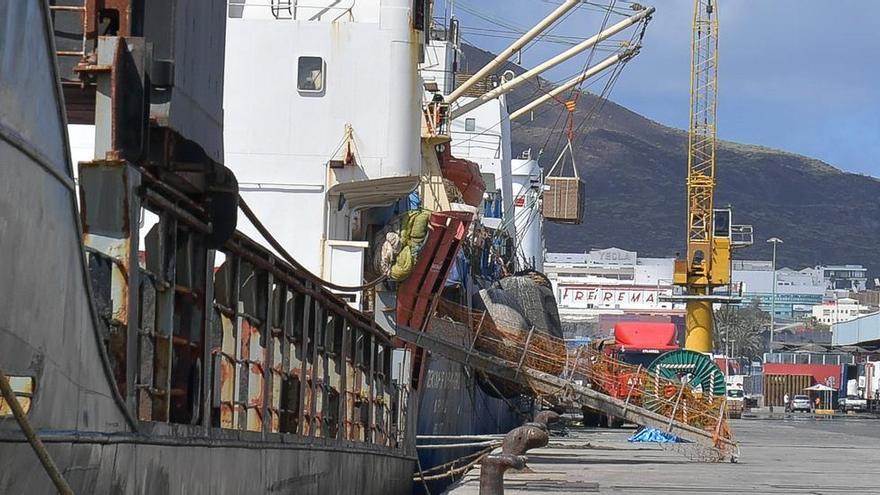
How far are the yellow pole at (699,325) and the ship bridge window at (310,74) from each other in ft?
154

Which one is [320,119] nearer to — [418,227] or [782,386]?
[418,227]

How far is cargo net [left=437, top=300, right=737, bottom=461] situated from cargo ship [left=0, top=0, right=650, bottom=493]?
19.5ft

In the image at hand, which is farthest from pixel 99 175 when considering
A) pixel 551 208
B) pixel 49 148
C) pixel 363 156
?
pixel 551 208

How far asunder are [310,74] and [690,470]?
8.64m

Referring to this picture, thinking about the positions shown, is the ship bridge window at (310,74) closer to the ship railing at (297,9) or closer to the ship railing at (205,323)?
the ship railing at (297,9)

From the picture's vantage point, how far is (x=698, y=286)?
2650 inches

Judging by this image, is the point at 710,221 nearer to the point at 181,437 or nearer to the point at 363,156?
the point at 363,156

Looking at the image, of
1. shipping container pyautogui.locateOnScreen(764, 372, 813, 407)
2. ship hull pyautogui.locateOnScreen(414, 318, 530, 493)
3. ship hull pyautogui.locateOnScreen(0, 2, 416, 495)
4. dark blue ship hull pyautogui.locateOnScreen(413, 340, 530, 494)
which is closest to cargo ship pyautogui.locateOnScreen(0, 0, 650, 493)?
ship hull pyautogui.locateOnScreen(0, 2, 416, 495)

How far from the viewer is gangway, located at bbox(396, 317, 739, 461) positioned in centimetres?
2791

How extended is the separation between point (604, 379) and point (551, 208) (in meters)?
Result: 36.7

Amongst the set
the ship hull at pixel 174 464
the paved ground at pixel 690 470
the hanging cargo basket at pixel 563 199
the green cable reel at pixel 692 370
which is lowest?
the paved ground at pixel 690 470

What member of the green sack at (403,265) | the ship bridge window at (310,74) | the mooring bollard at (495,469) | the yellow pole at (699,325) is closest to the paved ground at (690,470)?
the green sack at (403,265)

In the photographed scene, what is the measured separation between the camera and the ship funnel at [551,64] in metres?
41.5

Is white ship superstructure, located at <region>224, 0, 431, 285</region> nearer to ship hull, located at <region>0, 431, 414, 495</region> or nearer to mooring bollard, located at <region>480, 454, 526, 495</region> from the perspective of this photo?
ship hull, located at <region>0, 431, 414, 495</region>
